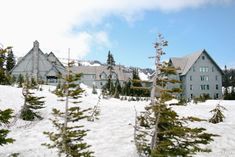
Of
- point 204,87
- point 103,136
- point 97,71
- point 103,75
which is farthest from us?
point 97,71

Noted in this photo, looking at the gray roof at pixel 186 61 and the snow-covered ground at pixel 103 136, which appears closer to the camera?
the snow-covered ground at pixel 103 136

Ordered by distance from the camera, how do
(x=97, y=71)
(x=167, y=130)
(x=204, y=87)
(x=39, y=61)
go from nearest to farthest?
(x=167, y=130)
(x=39, y=61)
(x=204, y=87)
(x=97, y=71)

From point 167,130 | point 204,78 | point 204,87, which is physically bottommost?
point 167,130

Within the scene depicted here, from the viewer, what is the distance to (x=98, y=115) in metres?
27.9

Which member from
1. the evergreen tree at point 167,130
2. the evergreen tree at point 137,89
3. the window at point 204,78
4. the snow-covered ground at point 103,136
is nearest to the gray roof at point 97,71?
the evergreen tree at point 137,89

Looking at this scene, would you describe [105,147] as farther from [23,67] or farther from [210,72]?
[210,72]

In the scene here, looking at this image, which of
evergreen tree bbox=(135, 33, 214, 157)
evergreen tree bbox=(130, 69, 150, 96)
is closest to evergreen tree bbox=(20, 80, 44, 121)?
evergreen tree bbox=(130, 69, 150, 96)

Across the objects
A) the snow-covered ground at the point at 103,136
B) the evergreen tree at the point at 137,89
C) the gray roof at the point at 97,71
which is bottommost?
the snow-covered ground at the point at 103,136

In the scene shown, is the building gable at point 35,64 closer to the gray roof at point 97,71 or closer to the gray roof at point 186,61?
the gray roof at point 97,71

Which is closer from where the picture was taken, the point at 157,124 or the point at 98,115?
the point at 157,124

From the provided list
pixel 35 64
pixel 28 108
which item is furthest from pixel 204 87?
pixel 28 108

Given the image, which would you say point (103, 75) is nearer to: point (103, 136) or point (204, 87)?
point (204, 87)

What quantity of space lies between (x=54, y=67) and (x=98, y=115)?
39806 millimetres

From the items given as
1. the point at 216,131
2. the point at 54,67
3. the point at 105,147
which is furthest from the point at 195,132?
the point at 54,67
